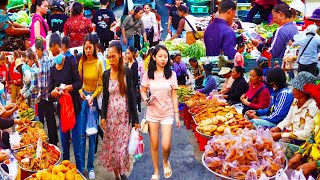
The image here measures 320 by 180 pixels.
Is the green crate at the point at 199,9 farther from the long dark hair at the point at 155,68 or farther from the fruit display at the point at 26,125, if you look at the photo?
the long dark hair at the point at 155,68

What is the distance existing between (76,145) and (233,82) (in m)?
3.03

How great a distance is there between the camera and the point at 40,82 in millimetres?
6355

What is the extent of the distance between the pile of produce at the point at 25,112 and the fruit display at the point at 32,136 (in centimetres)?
87

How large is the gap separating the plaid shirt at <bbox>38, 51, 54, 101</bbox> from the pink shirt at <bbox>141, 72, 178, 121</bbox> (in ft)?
5.08

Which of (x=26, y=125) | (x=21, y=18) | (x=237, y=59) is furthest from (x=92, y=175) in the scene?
(x=21, y=18)

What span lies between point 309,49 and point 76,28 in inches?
178

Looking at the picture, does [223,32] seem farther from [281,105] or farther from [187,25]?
[187,25]

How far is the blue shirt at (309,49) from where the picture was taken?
7756 millimetres

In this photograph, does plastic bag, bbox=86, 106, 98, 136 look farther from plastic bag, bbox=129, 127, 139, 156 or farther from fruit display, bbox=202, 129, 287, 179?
fruit display, bbox=202, 129, 287, 179

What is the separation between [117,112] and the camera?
562 centimetres

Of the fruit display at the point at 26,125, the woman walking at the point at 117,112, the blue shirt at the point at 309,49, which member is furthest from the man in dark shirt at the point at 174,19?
the woman walking at the point at 117,112

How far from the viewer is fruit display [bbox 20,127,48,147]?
6.15 metres

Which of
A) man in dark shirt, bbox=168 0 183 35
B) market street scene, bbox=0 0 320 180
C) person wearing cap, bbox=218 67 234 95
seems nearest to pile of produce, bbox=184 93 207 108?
market street scene, bbox=0 0 320 180

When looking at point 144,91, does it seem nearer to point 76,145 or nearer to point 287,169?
point 76,145
